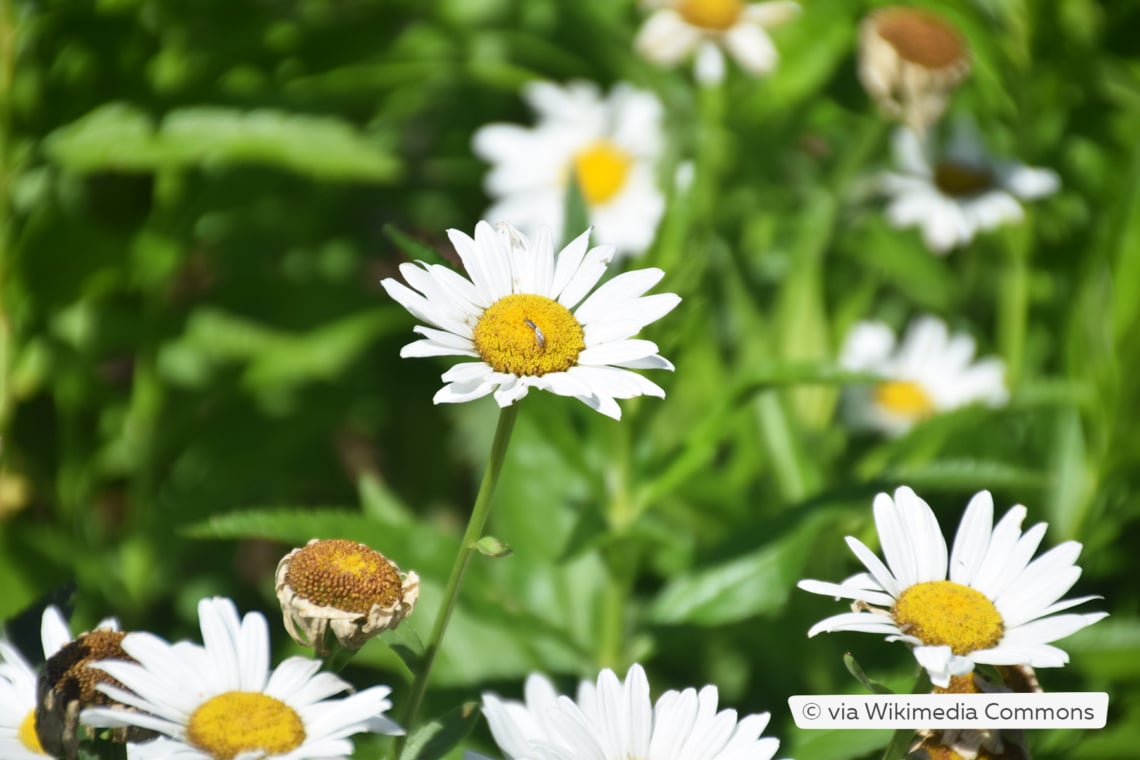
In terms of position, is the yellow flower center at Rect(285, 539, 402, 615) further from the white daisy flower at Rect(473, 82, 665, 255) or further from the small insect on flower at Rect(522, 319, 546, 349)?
the white daisy flower at Rect(473, 82, 665, 255)

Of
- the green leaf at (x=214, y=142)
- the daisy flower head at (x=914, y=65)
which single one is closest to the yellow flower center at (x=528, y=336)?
the green leaf at (x=214, y=142)

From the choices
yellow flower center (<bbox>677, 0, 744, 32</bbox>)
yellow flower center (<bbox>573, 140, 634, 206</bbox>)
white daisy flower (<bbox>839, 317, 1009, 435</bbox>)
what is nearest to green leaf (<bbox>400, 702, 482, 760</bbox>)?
white daisy flower (<bbox>839, 317, 1009, 435</bbox>)

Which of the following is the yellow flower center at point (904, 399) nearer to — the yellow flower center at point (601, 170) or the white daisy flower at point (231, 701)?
the yellow flower center at point (601, 170)

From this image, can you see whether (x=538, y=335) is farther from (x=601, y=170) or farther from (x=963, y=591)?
(x=601, y=170)

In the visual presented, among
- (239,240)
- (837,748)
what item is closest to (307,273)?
(239,240)

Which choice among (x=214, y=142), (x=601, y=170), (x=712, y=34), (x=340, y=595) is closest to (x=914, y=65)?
(x=712, y=34)

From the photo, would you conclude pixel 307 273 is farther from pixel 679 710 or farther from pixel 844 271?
pixel 679 710
